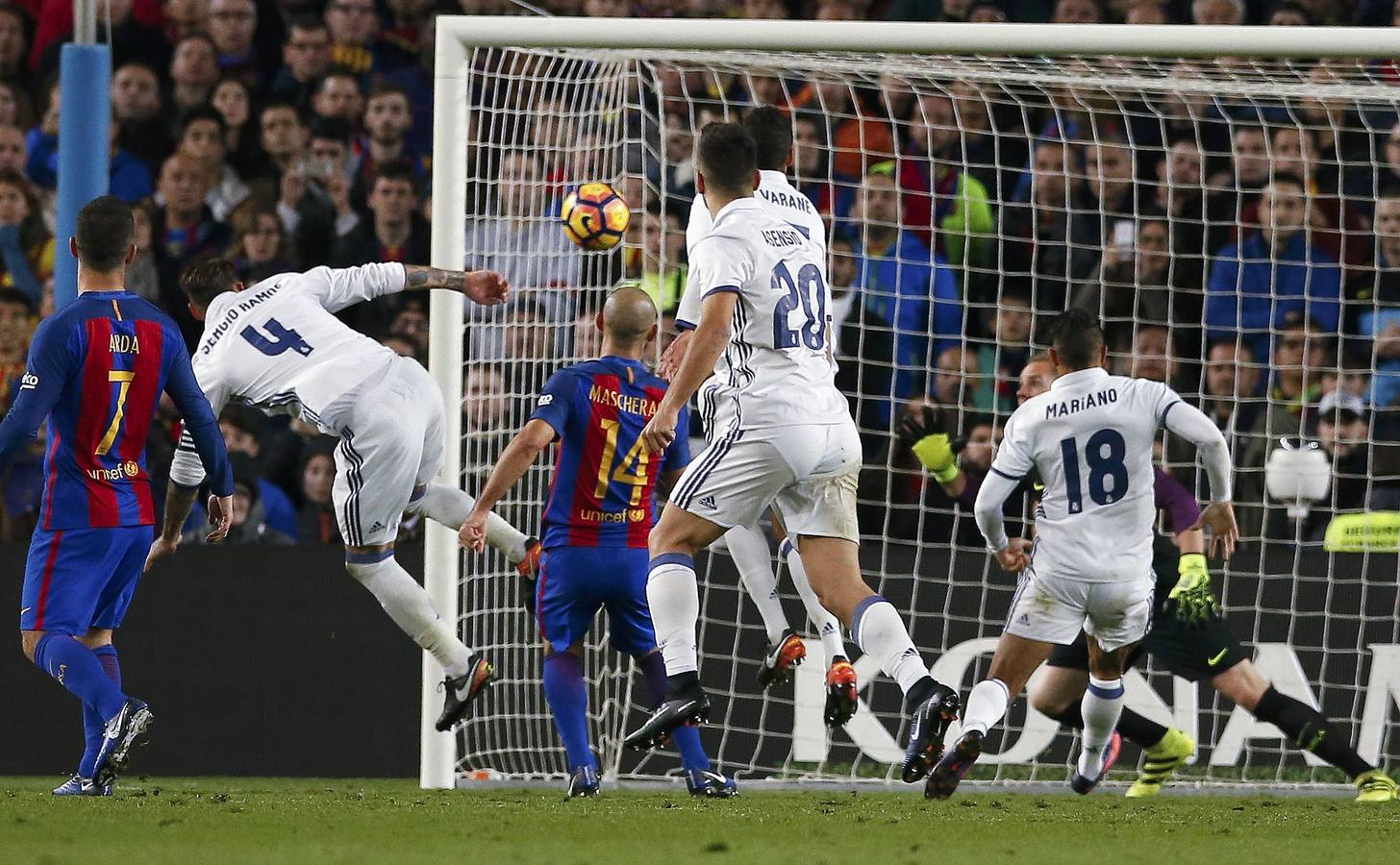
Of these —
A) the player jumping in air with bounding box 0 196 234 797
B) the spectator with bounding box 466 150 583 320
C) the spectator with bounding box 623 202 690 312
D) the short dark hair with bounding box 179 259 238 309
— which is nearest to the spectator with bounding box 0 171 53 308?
the spectator with bounding box 466 150 583 320

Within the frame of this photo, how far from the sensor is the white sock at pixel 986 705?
21.2 ft

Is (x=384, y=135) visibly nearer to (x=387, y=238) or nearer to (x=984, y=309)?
(x=387, y=238)

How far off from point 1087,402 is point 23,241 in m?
6.91

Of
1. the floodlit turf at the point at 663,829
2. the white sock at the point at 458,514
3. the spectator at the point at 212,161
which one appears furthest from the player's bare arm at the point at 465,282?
the spectator at the point at 212,161

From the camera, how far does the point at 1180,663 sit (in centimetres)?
780

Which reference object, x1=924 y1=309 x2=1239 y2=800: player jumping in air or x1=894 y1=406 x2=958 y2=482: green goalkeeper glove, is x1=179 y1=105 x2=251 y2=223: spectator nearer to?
x1=894 y1=406 x2=958 y2=482: green goalkeeper glove

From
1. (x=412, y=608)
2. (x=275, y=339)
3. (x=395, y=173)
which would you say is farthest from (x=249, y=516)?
(x=412, y=608)

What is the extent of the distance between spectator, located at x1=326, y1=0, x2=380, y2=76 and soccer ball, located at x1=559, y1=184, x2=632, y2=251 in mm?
4906

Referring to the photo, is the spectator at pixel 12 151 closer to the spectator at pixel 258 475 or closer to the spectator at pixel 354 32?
the spectator at pixel 354 32

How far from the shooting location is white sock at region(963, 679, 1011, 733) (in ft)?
21.2

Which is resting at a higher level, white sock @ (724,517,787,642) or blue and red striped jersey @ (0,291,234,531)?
blue and red striped jersey @ (0,291,234,531)

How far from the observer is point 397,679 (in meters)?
8.77

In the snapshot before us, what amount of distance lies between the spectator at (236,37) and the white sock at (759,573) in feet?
19.9

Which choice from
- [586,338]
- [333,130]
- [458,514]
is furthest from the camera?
[333,130]
